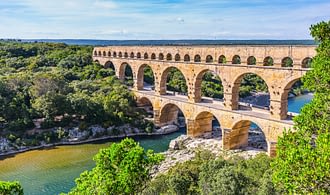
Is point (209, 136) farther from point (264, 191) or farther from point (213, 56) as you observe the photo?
point (264, 191)

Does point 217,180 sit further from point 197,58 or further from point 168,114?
point 168,114

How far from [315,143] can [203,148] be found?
20.7m

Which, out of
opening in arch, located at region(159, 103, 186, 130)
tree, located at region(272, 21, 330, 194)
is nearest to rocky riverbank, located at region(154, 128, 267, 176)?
opening in arch, located at region(159, 103, 186, 130)

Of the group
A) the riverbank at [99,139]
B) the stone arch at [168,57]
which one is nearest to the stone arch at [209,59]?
the stone arch at [168,57]

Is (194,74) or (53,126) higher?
(194,74)

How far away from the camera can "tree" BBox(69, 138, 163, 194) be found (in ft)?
35.4

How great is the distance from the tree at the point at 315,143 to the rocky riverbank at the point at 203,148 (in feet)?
54.5

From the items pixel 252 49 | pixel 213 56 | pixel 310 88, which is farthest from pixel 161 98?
pixel 310 88

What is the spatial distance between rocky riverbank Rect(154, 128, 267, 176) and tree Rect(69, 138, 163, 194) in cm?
1326

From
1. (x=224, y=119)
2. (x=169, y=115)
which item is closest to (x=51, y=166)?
(x=224, y=119)

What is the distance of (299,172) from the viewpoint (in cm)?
786

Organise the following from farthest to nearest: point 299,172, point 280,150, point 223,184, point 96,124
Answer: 1. point 96,124
2. point 223,184
3. point 280,150
4. point 299,172

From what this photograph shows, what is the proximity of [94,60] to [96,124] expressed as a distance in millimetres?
22675

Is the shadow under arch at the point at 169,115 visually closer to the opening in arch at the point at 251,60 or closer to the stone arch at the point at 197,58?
the stone arch at the point at 197,58
